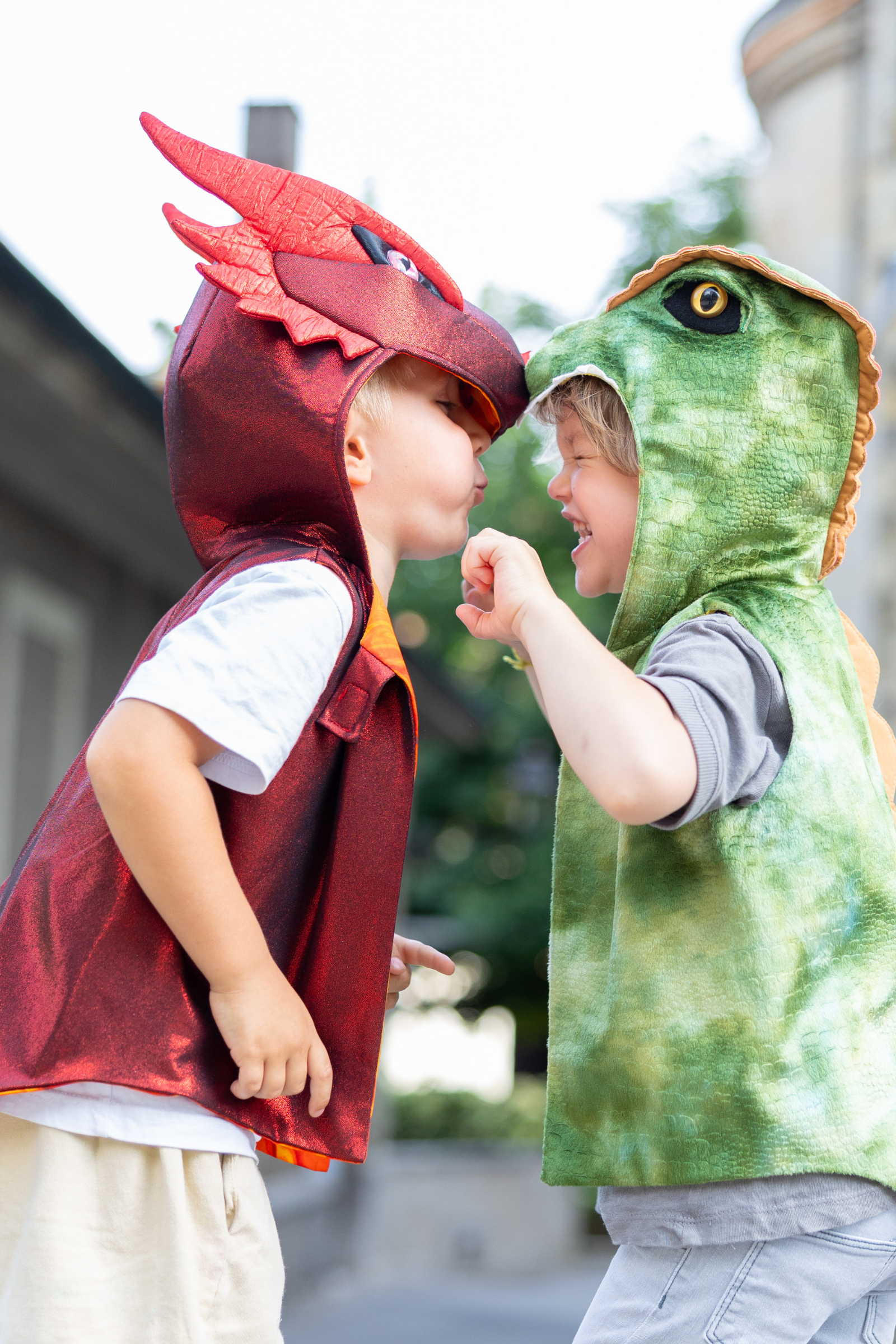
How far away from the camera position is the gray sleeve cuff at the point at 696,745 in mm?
A: 1307

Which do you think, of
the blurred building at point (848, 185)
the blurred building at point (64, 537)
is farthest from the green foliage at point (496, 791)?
the blurred building at point (64, 537)

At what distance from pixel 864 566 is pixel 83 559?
3.30 meters

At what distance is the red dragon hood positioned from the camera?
148 centimetres

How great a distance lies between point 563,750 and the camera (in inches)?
54.1

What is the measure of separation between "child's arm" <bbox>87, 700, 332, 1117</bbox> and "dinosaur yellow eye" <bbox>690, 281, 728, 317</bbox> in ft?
2.56

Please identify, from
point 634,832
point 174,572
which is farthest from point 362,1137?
point 174,572

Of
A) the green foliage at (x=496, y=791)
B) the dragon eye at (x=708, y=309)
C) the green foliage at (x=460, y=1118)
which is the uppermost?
the dragon eye at (x=708, y=309)

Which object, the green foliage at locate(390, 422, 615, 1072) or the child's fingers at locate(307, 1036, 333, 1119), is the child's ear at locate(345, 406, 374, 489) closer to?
the child's fingers at locate(307, 1036, 333, 1119)

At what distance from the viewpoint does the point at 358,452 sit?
1603mm

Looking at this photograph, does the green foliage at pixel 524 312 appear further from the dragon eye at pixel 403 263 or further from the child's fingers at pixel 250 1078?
the child's fingers at pixel 250 1078

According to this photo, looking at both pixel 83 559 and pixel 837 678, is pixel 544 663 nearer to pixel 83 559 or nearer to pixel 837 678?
pixel 837 678

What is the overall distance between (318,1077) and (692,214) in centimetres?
1279

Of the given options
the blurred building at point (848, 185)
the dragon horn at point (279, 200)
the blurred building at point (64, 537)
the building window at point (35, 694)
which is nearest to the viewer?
the dragon horn at point (279, 200)

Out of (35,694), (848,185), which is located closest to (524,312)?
(848,185)
